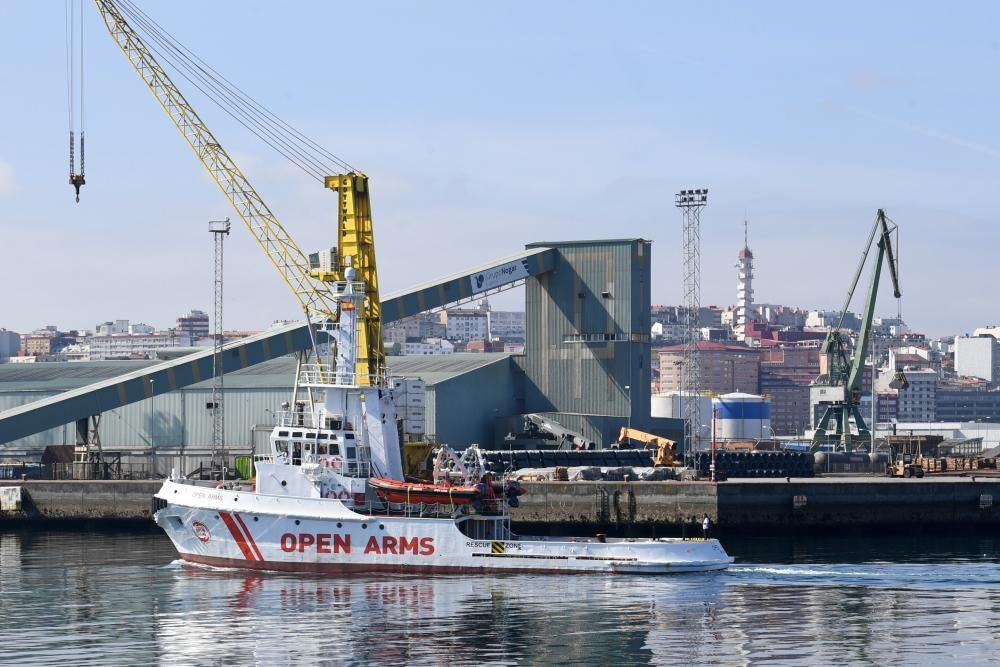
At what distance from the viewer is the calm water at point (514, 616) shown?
42938 mm

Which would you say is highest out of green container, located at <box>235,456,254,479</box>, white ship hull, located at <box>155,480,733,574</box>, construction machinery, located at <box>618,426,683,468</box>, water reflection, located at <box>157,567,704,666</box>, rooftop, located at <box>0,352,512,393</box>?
rooftop, located at <box>0,352,512,393</box>

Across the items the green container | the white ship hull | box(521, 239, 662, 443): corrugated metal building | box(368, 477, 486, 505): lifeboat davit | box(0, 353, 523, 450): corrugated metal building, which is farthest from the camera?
box(521, 239, 662, 443): corrugated metal building

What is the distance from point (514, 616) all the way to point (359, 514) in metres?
12.2

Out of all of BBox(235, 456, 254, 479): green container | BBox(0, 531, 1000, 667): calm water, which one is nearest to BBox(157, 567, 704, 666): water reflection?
BBox(0, 531, 1000, 667): calm water

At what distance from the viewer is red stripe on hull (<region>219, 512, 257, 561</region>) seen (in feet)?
199

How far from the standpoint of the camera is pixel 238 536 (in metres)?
60.9

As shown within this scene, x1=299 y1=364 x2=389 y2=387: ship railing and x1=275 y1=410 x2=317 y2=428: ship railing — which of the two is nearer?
x1=275 y1=410 x2=317 y2=428: ship railing

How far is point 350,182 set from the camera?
66625mm

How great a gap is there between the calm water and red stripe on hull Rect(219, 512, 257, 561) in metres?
1.06

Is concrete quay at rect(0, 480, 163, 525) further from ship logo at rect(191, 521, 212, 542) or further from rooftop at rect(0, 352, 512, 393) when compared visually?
ship logo at rect(191, 521, 212, 542)

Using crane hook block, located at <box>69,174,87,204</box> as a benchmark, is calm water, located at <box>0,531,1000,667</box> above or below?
below

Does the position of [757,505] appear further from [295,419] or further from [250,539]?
[250,539]

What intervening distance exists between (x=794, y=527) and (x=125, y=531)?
37791 millimetres

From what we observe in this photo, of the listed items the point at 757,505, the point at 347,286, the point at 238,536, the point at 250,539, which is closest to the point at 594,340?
the point at 757,505
